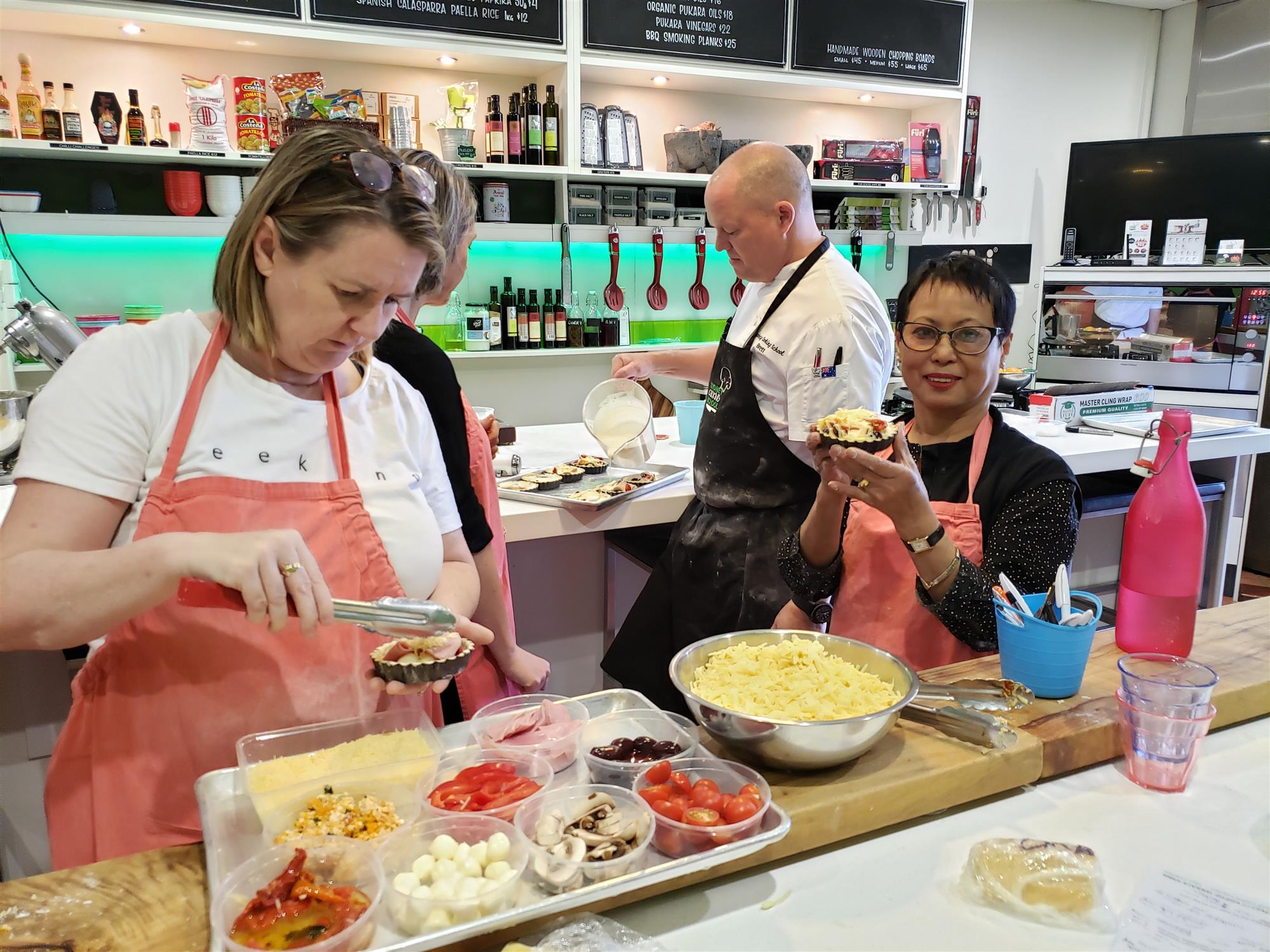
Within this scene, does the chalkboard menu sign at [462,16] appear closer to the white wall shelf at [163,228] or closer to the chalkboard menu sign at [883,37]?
the white wall shelf at [163,228]

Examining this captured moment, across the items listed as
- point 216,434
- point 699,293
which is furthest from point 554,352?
point 216,434

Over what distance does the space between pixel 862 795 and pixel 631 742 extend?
0.31m

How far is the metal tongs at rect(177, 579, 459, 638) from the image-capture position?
1.14 m

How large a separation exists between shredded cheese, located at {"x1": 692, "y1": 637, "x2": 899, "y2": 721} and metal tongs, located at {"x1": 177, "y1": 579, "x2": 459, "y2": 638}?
373mm

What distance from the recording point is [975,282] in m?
1.80

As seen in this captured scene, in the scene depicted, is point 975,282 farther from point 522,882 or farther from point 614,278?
point 614,278

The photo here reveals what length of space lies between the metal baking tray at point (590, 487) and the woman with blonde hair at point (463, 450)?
0.45 meters

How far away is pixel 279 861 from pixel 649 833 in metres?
0.40

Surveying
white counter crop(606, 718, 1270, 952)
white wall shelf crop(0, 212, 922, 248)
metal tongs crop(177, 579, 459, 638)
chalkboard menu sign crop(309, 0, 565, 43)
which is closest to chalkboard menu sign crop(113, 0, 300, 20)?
chalkboard menu sign crop(309, 0, 565, 43)

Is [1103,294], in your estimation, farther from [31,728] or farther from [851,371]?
[31,728]

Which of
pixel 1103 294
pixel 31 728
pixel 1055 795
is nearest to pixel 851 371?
pixel 1055 795

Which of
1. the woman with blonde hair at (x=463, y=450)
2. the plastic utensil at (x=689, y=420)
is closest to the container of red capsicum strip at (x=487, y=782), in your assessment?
the woman with blonde hair at (x=463, y=450)

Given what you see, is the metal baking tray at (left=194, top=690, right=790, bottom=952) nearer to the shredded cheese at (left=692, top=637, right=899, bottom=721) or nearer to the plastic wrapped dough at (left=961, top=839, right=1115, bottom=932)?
Answer: the shredded cheese at (left=692, top=637, right=899, bottom=721)

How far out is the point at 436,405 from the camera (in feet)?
5.95
